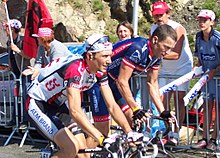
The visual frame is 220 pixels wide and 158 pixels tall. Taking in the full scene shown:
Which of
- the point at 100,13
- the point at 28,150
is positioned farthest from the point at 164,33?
the point at 100,13

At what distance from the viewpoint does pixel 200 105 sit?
9188 mm

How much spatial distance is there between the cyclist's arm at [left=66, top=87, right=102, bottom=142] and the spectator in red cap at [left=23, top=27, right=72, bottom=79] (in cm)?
259

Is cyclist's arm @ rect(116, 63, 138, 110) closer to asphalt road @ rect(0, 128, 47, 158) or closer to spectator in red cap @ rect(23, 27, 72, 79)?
spectator in red cap @ rect(23, 27, 72, 79)

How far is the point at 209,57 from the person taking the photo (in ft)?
26.6

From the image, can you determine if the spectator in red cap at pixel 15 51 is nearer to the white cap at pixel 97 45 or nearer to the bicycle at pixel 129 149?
the white cap at pixel 97 45

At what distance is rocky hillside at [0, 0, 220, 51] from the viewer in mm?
17375

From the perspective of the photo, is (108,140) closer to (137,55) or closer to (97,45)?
(97,45)

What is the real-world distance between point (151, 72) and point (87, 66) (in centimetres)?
150

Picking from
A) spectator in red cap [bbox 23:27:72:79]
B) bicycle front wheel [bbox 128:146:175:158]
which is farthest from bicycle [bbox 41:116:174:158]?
spectator in red cap [bbox 23:27:72:79]

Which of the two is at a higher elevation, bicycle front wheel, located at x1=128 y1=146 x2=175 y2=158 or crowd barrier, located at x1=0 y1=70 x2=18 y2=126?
bicycle front wheel, located at x1=128 y1=146 x2=175 y2=158

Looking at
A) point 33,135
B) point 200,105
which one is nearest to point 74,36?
point 33,135

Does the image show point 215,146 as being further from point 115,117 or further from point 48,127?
point 48,127

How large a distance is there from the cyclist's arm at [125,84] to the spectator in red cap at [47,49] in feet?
5.43

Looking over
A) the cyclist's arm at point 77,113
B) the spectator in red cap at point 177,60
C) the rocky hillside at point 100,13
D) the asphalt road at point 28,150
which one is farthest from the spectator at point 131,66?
the rocky hillside at point 100,13
